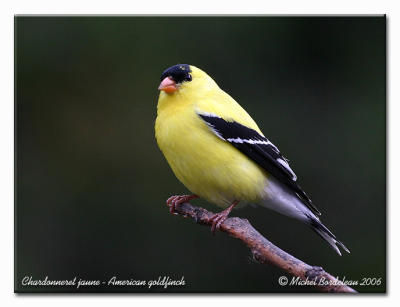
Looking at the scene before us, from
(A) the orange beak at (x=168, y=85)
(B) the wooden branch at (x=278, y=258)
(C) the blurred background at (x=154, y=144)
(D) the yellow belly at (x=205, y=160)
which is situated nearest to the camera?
(B) the wooden branch at (x=278, y=258)

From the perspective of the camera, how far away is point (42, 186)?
430 cm

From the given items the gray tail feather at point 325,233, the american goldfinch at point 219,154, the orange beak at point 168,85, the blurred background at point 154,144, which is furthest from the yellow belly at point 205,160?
the blurred background at point 154,144

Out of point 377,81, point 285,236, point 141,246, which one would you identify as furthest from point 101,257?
point 377,81

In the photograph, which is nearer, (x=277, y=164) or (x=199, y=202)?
(x=277, y=164)

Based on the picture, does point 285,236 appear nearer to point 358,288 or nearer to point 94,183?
point 358,288

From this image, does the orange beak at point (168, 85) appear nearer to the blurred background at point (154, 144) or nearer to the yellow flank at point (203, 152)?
the yellow flank at point (203, 152)

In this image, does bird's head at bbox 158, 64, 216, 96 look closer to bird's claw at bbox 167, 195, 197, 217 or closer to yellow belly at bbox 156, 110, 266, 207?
yellow belly at bbox 156, 110, 266, 207

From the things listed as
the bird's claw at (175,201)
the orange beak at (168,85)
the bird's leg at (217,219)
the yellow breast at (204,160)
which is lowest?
the bird's leg at (217,219)

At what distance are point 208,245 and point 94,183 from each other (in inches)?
40.6

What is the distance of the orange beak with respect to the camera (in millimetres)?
3359

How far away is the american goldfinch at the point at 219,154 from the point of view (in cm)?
320

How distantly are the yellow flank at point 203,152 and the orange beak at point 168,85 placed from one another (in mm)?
36

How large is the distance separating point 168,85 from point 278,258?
1154mm

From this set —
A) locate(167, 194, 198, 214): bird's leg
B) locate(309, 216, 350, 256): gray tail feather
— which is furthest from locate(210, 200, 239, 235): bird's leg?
locate(309, 216, 350, 256): gray tail feather
